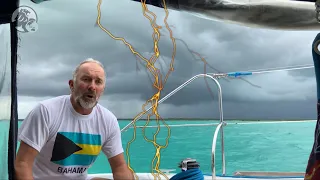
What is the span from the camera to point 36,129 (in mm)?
1232

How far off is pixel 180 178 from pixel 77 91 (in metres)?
0.54

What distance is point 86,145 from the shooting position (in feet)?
4.43

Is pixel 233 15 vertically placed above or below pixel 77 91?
above

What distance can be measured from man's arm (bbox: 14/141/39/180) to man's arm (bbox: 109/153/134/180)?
0.35 m

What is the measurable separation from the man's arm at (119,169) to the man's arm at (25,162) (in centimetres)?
35

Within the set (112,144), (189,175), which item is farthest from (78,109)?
(189,175)

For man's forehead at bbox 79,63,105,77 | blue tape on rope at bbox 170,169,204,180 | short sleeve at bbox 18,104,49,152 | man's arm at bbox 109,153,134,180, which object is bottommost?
man's arm at bbox 109,153,134,180

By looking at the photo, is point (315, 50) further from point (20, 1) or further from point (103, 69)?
point (20, 1)

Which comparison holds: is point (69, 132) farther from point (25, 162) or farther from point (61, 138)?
point (25, 162)

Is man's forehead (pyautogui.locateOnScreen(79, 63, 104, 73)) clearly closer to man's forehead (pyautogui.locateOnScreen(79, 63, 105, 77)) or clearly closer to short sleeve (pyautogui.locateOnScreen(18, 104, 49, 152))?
man's forehead (pyautogui.locateOnScreen(79, 63, 105, 77))

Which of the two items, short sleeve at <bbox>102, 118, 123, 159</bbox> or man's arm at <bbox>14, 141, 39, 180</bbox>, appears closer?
man's arm at <bbox>14, 141, 39, 180</bbox>

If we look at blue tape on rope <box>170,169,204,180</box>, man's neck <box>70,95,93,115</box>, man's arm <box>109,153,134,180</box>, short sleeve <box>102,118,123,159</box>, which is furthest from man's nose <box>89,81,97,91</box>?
blue tape on rope <box>170,169,204,180</box>

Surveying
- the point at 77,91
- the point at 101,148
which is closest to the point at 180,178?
the point at 101,148

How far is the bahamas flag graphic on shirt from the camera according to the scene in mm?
1300
